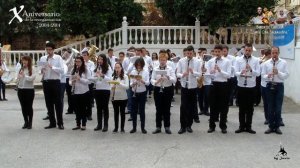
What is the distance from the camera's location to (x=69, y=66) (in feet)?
42.8

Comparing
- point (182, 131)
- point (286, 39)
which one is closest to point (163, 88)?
point (182, 131)

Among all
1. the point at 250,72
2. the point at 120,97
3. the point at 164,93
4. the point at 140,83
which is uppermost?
the point at 250,72

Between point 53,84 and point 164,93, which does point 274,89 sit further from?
point 53,84

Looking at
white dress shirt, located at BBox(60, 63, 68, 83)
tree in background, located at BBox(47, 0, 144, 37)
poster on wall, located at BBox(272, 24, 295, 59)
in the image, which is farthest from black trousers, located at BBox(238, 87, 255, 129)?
tree in background, located at BBox(47, 0, 144, 37)

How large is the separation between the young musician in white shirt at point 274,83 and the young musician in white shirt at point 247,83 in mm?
252

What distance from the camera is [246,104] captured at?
10594mm

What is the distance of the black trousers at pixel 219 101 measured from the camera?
34.6ft

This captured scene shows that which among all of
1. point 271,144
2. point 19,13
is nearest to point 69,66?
point 271,144

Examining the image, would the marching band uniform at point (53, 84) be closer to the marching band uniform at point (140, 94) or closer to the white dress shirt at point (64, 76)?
the white dress shirt at point (64, 76)

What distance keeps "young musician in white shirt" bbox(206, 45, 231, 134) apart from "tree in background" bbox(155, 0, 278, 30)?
27.7ft

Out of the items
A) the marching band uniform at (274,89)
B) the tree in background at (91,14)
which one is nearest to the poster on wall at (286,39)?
the marching band uniform at (274,89)

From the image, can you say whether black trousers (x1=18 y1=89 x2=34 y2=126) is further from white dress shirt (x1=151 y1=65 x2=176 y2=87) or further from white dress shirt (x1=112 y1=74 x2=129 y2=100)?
white dress shirt (x1=151 y1=65 x2=176 y2=87)

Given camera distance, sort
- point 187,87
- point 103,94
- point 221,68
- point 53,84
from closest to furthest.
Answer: point 221,68, point 187,87, point 103,94, point 53,84

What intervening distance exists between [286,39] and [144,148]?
9.73 meters
